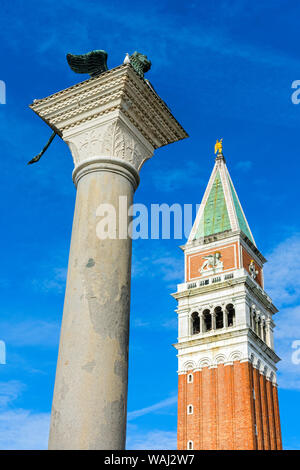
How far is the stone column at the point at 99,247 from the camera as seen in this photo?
15.4ft

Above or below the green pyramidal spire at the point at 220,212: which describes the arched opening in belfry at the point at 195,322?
below

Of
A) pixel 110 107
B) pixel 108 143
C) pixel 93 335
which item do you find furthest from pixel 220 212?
pixel 93 335

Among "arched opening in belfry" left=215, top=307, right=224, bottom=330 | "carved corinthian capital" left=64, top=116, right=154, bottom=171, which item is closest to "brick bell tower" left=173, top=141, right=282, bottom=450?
"arched opening in belfry" left=215, top=307, right=224, bottom=330

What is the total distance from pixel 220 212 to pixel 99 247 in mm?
44871

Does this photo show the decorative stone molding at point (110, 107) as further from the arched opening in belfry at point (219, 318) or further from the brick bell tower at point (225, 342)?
the arched opening in belfry at point (219, 318)

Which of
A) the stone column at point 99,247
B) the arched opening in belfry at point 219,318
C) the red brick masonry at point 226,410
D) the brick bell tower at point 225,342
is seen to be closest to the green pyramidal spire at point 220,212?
the brick bell tower at point 225,342

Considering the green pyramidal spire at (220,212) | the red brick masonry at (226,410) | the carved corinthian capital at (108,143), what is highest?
the green pyramidal spire at (220,212)

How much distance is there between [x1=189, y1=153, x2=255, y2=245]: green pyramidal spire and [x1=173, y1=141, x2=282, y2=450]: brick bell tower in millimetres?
91

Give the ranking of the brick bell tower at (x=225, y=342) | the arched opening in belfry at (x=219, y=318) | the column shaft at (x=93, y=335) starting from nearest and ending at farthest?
the column shaft at (x=93, y=335) → the brick bell tower at (x=225, y=342) → the arched opening in belfry at (x=219, y=318)

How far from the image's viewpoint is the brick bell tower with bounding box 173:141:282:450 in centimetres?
A: 4191

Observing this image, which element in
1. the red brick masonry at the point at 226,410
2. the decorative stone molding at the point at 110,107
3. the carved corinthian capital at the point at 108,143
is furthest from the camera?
the red brick masonry at the point at 226,410

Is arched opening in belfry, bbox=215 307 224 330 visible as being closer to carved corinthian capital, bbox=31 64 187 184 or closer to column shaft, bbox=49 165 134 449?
carved corinthian capital, bbox=31 64 187 184

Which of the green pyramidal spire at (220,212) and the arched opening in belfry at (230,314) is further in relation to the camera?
the green pyramidal spire at (220,212)

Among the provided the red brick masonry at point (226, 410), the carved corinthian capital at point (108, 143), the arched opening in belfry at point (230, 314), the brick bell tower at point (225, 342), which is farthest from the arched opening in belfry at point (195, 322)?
the carved corinthian capital at point (108, 143)
